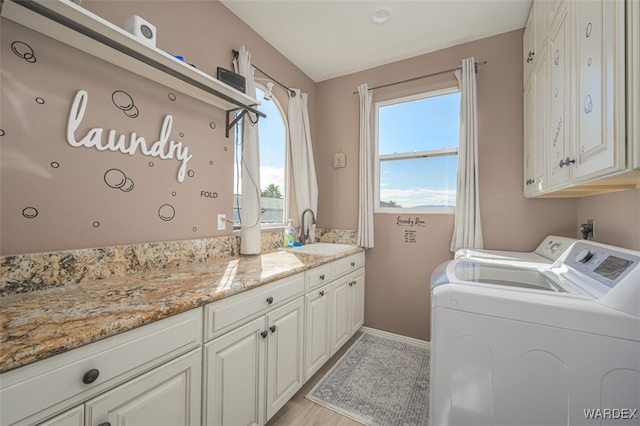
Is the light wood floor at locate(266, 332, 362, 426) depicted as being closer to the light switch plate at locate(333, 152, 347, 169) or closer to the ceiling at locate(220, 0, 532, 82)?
the light switch plate at locate(333, 152, 347, 169)

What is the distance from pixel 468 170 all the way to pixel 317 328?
5.74ft

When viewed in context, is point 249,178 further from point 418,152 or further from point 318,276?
point 418,152

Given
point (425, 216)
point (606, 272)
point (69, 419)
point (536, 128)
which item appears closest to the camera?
point (69, 419)

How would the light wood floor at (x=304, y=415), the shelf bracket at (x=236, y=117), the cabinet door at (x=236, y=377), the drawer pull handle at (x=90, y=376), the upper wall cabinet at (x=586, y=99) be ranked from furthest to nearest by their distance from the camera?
1. the shelf bracket at (x=236, y=117)
2. the light wood floor at (x=304, y=415)
3. the cabinet door at (x=236, y=377)
4. the upper wall cabinet at (x=586, y=99)
5. the drawer pull handle at (x=90, y=376)

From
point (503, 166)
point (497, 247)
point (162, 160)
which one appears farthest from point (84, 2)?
point (497, 247)

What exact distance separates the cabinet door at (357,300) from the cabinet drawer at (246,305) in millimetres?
924

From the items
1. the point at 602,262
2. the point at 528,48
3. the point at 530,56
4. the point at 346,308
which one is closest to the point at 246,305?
the point at 346,308

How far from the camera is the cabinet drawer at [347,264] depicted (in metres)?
2.09

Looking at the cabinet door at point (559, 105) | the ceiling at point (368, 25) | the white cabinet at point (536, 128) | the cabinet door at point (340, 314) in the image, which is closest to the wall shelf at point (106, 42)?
the ceiling at point (368, 25)

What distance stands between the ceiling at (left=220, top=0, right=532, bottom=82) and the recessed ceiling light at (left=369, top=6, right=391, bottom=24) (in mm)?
26

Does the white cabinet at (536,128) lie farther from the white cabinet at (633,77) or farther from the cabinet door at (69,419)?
the cabinet door at (69,419)

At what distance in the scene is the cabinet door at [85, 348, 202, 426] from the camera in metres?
0.75

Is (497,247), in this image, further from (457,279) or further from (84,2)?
(84,2)

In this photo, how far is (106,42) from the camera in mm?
1108
